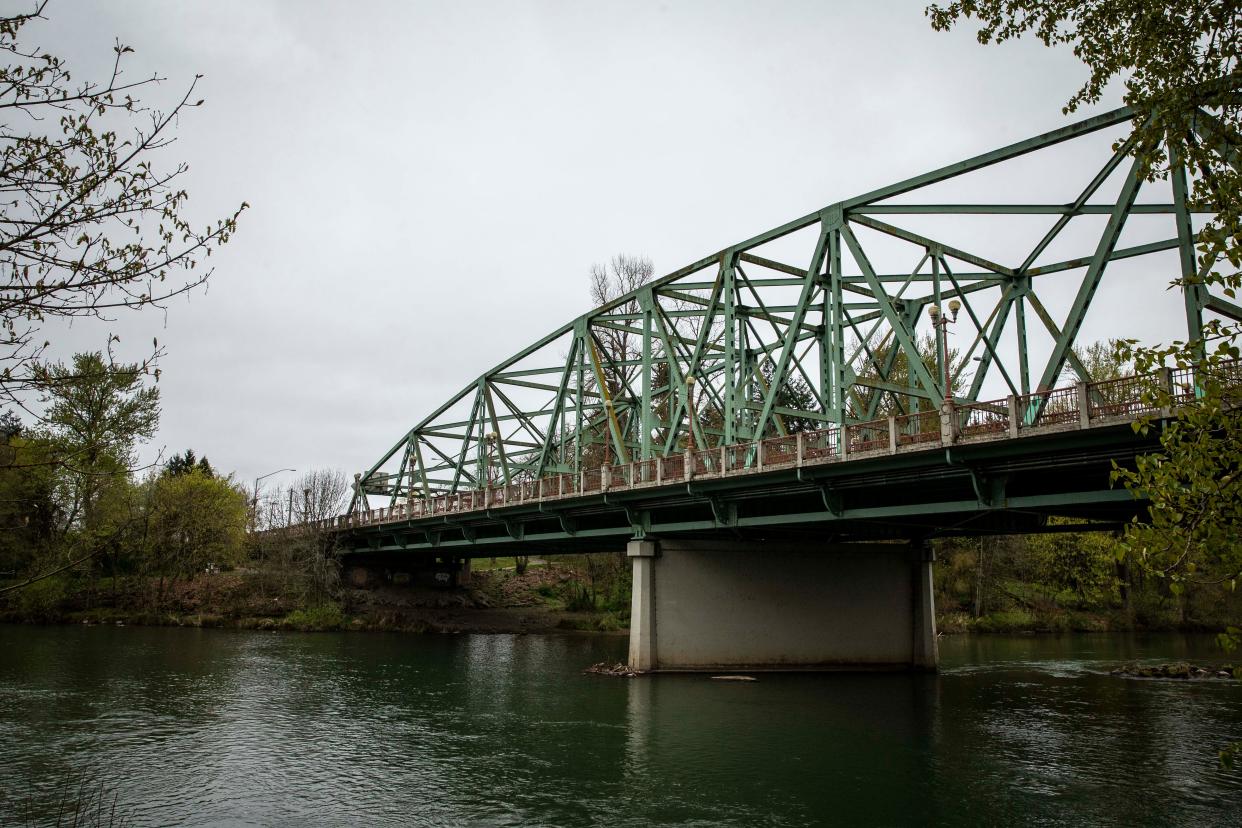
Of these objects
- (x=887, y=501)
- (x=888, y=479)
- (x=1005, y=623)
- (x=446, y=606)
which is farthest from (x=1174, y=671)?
(x=446, y=606)

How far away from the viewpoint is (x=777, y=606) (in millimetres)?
39344

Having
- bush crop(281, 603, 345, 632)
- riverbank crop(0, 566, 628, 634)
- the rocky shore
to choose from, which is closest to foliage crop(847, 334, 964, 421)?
the rocky shore

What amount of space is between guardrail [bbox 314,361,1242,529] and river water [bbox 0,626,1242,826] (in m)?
8.38

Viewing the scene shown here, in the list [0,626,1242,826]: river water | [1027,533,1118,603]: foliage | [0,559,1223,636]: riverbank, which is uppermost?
[1027,533,1118,603]: foliage

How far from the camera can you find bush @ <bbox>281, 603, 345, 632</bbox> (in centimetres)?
6347

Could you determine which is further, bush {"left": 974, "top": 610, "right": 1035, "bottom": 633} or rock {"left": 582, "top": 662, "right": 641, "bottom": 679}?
bush {"left": 974, "top": 610, "right": 1035, "bottom": 633}

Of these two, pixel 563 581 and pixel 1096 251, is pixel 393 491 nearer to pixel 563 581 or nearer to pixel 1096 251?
pixel 563 581

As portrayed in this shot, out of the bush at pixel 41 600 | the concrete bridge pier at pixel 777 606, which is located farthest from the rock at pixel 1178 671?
the bush at pixel 41 600

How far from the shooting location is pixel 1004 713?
1155 inches

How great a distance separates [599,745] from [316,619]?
153 feet

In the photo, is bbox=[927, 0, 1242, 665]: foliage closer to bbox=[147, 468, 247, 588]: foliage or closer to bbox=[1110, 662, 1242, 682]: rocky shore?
bbox=[1110, 662, 1242, 682]: rocky shore

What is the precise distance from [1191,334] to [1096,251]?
4.83 m

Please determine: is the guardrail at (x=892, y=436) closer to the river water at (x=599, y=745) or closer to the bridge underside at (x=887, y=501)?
the bridge underside at (x=887, y=501)

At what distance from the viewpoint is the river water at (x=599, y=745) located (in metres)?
17.8
